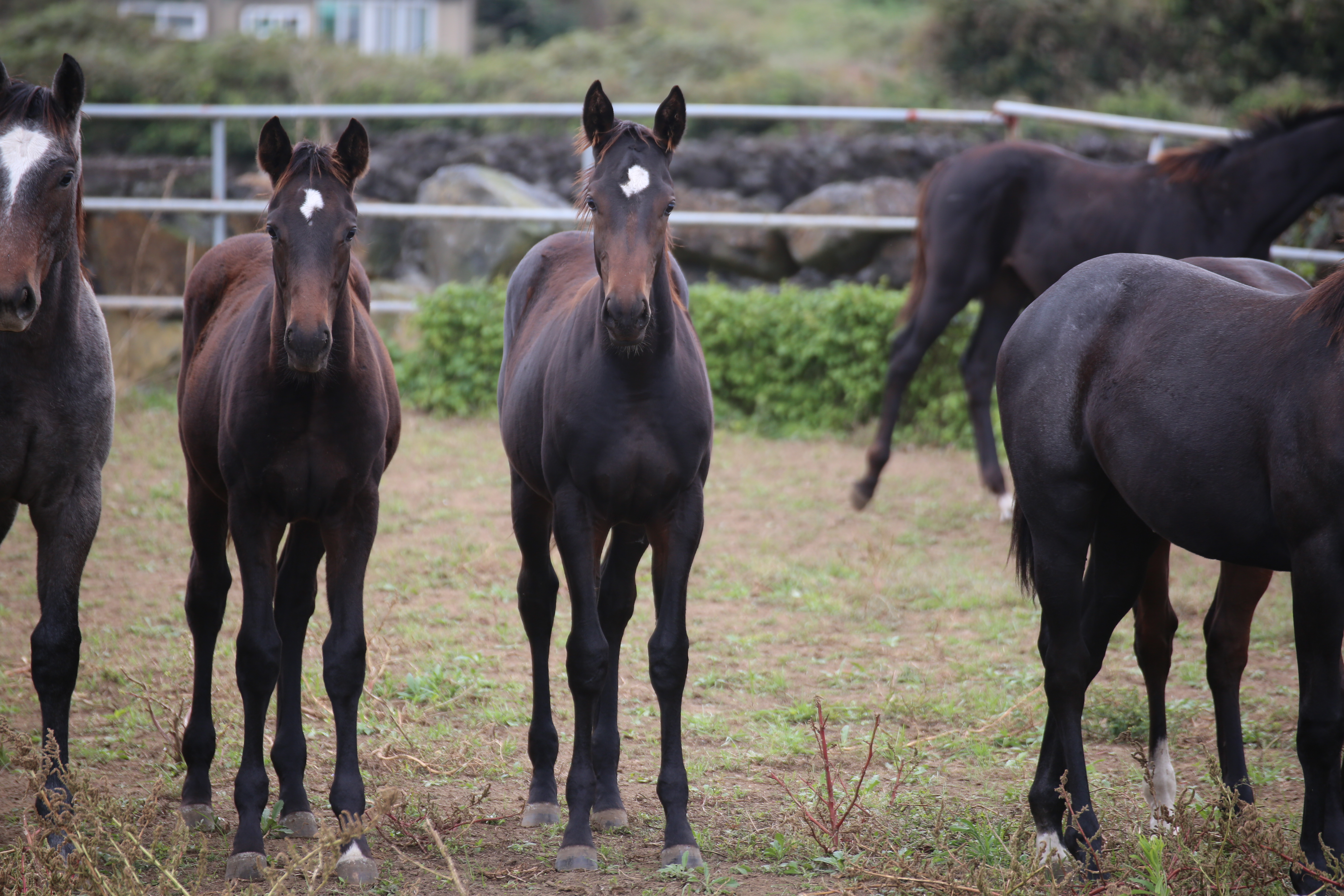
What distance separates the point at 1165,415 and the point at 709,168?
8833 millimetres

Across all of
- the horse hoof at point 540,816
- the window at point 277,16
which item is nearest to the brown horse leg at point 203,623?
the horse hoof at point 540,816

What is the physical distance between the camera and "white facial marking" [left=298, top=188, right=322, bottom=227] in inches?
131

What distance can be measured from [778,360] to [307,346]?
6468 millimetres

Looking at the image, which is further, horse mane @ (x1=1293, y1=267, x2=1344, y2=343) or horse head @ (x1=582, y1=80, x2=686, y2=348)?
horse head @ (x1=582, y1=80, x2=686, y2=348)

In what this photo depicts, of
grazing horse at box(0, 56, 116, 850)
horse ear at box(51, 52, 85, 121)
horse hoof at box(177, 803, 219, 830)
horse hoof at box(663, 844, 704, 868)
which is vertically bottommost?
horse hoof at box(177, 803, 219, 830)

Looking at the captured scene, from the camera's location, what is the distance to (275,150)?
3.48m

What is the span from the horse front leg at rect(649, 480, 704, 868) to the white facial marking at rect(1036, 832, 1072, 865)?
1.01 m

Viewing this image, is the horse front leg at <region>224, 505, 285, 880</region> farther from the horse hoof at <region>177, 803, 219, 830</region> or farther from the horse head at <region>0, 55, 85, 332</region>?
the horse head at <region>0, 55, 85, 332</region>

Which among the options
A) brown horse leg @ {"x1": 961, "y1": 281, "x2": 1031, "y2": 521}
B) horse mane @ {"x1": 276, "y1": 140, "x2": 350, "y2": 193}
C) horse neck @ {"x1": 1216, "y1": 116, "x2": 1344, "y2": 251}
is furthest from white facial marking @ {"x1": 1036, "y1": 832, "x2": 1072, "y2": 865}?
horse neck @ {"x1": 1216, "y1": 116, "x2": 1344, "y2": 251}

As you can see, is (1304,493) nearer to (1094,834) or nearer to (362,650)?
(1094,834)

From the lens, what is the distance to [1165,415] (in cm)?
320

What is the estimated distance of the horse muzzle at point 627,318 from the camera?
128 inches

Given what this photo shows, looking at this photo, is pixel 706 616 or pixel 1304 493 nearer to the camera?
pixel 1304 493

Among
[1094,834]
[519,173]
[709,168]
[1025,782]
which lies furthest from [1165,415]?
[519,173]
